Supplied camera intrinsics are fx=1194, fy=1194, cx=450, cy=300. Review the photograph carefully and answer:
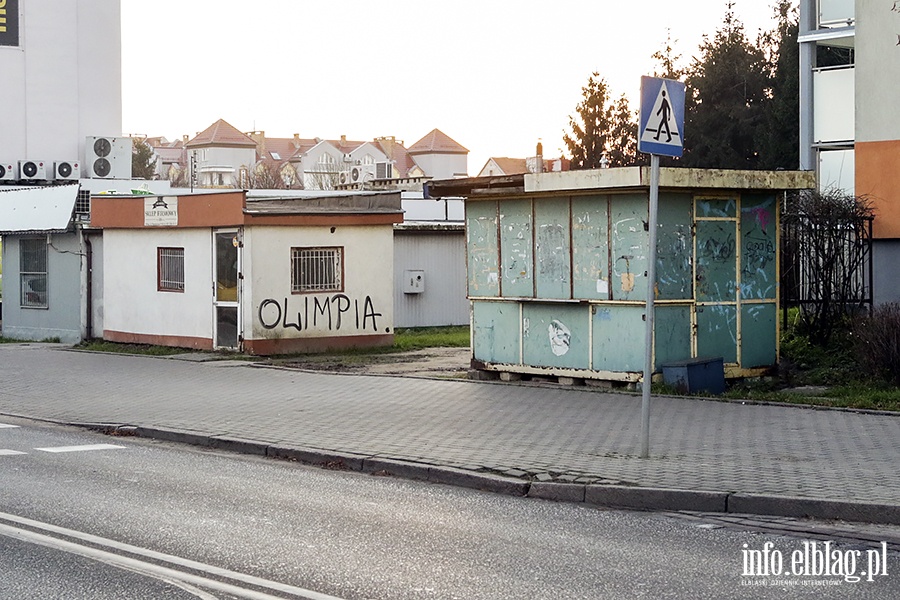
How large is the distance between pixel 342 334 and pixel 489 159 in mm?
112359

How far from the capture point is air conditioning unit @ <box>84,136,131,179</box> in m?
50.0

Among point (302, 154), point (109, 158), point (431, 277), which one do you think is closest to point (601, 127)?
point (109, 158)

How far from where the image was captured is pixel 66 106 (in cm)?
5569

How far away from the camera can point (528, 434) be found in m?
11.9

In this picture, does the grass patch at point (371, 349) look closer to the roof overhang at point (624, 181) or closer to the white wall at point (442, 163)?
the roof overhang at point (624, 181)

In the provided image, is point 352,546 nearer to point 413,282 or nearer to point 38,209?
point 413,282

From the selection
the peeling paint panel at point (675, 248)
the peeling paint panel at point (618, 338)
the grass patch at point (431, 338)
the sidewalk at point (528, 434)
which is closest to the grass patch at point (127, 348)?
the grass patch at point (431, 338)

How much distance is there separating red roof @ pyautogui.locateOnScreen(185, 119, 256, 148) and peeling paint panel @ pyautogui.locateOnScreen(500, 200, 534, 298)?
11903 centimetres

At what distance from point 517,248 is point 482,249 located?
2.45 ft

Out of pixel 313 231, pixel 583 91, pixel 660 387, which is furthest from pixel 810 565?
pixel 583 91

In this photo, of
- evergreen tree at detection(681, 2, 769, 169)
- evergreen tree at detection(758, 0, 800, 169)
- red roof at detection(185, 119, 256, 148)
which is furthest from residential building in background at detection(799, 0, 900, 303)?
red roof at detection(185, 119, 256, 148)

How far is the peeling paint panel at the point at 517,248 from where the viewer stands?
16.5 meters

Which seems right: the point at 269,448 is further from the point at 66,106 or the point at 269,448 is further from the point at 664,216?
the point at 66,106

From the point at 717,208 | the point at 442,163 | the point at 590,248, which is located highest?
the point at 442,163
